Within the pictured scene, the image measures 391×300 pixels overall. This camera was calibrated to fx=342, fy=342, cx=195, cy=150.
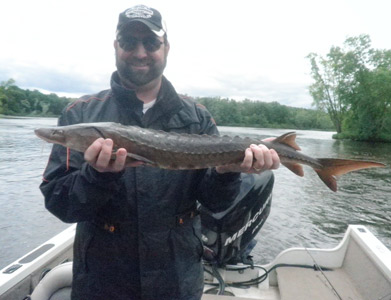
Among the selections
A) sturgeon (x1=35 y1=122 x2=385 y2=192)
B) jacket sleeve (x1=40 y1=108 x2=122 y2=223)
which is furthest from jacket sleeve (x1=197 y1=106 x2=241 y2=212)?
jacket sleeve (x1=40 y1=108 x2=122 y2=223)

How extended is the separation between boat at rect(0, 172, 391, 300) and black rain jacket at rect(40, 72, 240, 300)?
1.42m

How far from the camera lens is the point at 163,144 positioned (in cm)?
214

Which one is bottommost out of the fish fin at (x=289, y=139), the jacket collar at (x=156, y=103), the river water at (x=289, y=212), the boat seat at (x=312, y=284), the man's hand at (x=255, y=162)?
the river water at (x=289, y=212)

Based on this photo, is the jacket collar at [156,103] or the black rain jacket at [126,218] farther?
the jacket collar at [156,103]

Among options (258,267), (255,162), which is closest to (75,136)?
(255,162)

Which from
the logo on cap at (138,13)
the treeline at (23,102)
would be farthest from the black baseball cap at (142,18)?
the treeline at (23,102)

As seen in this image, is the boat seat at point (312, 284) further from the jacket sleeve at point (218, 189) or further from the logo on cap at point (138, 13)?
the logo on cap at point (138, 13)

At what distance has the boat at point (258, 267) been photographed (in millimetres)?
3268

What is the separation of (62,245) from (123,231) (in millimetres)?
2100

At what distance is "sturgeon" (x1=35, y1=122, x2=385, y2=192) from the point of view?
6.40 ft

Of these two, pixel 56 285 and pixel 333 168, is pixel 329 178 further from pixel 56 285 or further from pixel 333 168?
pixel 56 285

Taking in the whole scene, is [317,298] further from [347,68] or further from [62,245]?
[347,68]

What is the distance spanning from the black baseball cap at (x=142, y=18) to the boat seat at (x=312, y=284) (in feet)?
9.61

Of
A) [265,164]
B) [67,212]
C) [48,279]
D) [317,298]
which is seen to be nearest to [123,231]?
[67,212]
